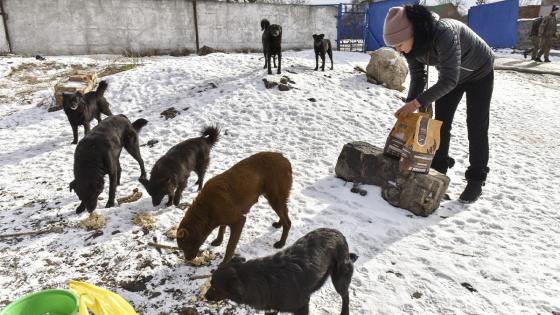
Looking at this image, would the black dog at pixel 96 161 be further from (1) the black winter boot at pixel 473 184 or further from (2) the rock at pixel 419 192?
(1) the black winter boot at pixel 473 184

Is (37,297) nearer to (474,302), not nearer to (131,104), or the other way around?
(474,302)

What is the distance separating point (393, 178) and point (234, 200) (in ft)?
8.89

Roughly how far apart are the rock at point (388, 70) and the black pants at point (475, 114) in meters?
5.94

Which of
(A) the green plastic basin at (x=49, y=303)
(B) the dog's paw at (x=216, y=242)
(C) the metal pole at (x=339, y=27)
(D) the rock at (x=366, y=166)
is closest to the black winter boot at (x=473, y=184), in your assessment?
(D) the rock at (x=366, y=166)

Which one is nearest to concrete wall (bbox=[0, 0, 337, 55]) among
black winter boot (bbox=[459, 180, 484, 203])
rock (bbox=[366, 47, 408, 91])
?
rock (bbox=[366, 47, 408, 91])

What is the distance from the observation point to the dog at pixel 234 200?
3.31 metres

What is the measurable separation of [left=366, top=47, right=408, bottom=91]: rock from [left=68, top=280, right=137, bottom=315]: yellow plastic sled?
32.4ft

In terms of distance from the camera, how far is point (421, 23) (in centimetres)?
361

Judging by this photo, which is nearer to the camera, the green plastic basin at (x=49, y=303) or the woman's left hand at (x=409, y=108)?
the green plastic basin at (x=49, y=303)

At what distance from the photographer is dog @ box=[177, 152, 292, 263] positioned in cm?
331

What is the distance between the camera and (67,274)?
3.58 meters

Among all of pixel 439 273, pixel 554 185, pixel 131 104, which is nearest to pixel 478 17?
pixel 554 185

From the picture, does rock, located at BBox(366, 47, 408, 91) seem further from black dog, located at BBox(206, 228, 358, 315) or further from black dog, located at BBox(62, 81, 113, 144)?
black dog, located at BBox(206, 228, 358, 315)

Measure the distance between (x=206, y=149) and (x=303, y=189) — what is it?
1.63 m
